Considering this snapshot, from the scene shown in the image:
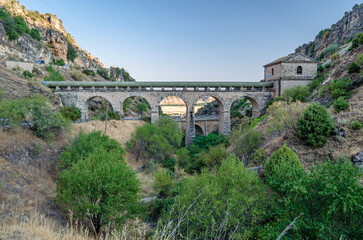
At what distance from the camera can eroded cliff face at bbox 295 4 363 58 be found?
37031 millimetres

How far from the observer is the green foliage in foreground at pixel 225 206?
6.93 meters

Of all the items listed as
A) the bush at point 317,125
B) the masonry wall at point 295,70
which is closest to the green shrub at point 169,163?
the bush at point 317,125

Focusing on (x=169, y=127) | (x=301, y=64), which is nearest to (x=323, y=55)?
(x=301, y=64)

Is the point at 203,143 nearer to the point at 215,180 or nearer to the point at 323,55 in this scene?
the point at 215,180

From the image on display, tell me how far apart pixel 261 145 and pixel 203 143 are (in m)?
9.26

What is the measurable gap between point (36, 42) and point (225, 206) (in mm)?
51946

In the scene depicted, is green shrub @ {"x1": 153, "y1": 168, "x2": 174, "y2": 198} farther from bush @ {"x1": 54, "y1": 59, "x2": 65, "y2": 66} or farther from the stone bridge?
bush @ {"x1": 54, "y1": 59, "x2": 65, "y2": 66}

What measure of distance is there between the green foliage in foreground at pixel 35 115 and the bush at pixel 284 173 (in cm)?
1520

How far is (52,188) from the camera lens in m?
11.1

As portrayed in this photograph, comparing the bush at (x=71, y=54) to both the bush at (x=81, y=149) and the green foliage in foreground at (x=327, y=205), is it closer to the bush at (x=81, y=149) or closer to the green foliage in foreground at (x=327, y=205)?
the bush at (x=81, y=149)

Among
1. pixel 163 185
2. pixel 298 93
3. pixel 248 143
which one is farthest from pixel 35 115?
pixel 298 93

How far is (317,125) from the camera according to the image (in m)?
11.6

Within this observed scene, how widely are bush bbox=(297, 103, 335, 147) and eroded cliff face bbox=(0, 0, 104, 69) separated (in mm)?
42745

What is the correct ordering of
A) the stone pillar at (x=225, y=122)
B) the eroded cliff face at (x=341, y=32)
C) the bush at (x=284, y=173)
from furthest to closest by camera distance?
the eroded cliff face at (x=341, y=32)
the stone pillar at (x=225, y=122)
the bush at (x=284, y=173)
